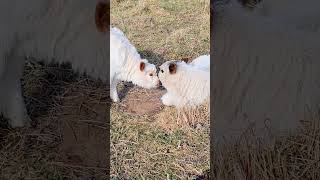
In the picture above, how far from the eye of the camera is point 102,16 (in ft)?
8.36

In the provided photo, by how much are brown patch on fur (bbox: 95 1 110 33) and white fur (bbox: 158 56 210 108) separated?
1.19ft

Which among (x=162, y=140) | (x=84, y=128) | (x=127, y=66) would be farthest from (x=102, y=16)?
(x=162, y=140)

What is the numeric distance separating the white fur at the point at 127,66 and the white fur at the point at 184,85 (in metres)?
0.21

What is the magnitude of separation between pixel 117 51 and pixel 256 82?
928mm

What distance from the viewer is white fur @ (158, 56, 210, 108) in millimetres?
2516

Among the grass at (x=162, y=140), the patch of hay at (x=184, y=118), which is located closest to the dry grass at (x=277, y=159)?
the grass at (x=162, y=140)

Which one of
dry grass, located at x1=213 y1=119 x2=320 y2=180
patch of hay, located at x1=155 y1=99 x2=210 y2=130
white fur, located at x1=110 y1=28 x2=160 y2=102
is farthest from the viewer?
white fur, located at x1=110 y1=28 x2=160 y2=102

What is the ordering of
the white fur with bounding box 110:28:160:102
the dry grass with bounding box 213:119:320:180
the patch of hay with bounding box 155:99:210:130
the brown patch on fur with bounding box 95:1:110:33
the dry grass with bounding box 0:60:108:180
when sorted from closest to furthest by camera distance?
the dry grass with bounding box 213:119:320:180 → the dry grass with bounding box 0:60:108:180 → the patch of hay with bounding box 155:99:210:130 → the brown patch on fur with bounding box 95:1:110:33 → the white fur with bounding box 110:28:160:102

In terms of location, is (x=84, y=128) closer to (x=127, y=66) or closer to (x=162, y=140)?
(x=162, y=140)

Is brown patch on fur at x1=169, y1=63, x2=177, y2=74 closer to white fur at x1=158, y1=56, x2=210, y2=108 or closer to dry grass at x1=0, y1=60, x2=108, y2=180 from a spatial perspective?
white fur at x1=158, y1=56, x2=210, y2=108

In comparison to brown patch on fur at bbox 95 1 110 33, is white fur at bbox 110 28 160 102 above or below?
below

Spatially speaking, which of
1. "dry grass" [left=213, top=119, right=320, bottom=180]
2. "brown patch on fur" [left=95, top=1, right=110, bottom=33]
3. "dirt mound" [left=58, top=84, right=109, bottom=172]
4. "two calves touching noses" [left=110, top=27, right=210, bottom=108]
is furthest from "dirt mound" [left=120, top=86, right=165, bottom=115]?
"dry grass" [left=213, top=119, right=320, bottom=180]

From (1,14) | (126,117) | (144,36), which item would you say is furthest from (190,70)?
(144,36)

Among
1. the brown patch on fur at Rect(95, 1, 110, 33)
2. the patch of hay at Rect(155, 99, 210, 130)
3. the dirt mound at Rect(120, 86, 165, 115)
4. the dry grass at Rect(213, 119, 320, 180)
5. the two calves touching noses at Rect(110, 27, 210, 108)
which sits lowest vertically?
the dry grass at Rect(213, 119, 320, 180)
